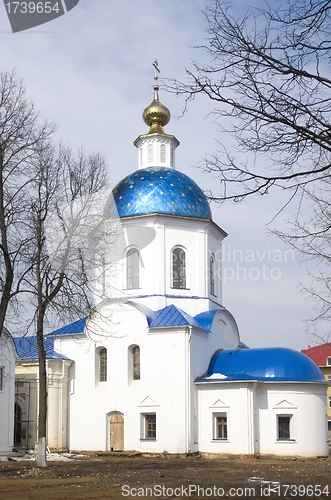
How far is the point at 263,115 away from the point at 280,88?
404mm

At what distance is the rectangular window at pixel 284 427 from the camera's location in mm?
20156

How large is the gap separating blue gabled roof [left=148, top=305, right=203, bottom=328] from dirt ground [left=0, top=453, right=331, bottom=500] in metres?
5.06

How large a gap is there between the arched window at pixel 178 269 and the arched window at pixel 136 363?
3063mm

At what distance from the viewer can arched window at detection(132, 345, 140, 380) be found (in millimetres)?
21516

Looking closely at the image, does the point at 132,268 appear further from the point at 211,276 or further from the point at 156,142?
the point at 156,142

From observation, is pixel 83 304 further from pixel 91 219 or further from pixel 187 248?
pixel 187 248

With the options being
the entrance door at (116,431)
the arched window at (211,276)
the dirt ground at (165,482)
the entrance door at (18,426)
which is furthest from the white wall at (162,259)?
the dirt ground at (165,482)

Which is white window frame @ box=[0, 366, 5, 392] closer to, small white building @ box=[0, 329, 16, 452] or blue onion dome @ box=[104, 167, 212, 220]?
small white building @ box=[0, 329, 16, 452]

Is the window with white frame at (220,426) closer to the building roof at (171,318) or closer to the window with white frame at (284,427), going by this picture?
the window with white frame at (284,427)

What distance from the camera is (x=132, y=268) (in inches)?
915

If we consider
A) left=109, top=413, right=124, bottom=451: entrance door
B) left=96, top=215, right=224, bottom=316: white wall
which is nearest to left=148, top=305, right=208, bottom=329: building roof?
left=96, top=215, right=224, bottom=316: white wall

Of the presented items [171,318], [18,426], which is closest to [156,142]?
[171,318]

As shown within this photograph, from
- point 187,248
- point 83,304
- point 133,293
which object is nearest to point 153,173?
point 187,248

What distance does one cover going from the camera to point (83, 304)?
14.5 metres
